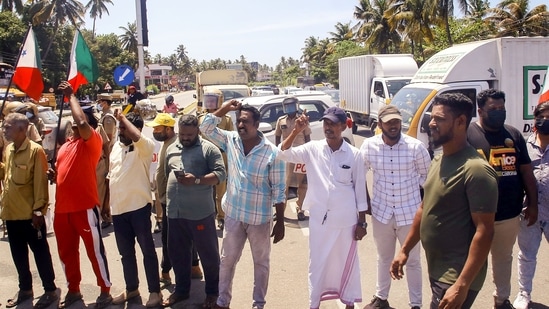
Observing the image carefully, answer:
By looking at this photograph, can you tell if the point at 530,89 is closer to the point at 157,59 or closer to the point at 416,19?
the point at 416,19

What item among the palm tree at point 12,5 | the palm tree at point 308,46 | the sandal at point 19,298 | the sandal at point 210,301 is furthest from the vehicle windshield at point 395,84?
the palm tree at point 308,46

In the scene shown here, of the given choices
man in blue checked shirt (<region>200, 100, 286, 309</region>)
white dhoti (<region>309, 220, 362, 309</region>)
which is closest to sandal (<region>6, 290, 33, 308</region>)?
man in blue checked shirt (<region>200, 100, 286, 309</region>)

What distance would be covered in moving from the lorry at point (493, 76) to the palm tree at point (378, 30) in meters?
29.9

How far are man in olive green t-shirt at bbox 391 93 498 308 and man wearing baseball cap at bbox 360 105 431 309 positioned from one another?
1149 mm

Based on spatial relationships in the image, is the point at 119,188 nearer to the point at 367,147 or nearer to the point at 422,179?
the point at 367,147

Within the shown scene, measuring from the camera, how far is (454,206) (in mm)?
2715

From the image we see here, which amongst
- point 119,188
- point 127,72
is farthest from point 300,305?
point 127,72

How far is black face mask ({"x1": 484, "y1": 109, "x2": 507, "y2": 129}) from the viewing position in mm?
3764

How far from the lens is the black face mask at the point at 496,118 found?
3764 millimetres

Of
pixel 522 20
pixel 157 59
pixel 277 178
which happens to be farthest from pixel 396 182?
pixel 157 59

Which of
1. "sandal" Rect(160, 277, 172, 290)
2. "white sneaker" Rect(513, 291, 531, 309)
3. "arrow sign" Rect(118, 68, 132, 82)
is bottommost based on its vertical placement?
"sandal" Rect(160, 277, 172, 290)

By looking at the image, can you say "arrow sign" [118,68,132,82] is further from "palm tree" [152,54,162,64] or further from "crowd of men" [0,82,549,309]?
"palm tree" [152,54,162,64]

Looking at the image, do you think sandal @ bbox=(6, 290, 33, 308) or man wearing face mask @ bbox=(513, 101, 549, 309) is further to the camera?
sandal @ bbox=(6, 290, 33, 308)

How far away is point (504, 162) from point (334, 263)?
156cm
